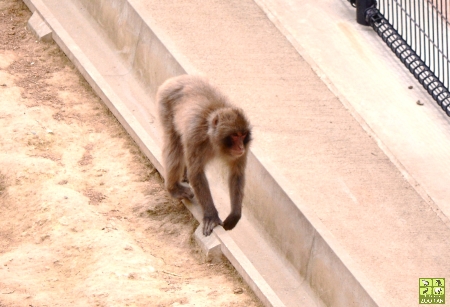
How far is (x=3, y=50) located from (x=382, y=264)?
6.29 meters

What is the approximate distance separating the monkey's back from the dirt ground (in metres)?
1.17

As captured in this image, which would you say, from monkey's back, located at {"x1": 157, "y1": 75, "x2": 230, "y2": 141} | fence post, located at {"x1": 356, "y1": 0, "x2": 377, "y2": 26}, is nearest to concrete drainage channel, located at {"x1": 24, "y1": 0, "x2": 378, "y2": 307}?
monkey's back, located at {"x1": 157, "y1": 75, "x2": 230, "y2": 141}

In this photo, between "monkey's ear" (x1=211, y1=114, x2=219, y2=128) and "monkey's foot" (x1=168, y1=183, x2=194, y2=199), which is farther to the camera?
"monkey's foot" (x1=168, y1=183, x2=194, y2=199)

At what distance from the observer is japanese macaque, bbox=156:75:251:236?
888 centimetres

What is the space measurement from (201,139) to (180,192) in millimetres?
1038

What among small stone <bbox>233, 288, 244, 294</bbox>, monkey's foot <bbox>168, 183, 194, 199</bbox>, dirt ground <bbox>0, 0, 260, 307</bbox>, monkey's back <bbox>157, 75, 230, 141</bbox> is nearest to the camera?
dirt ground <bbox>0, 0, 260, 307</bbox>

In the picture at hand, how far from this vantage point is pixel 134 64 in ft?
41.0

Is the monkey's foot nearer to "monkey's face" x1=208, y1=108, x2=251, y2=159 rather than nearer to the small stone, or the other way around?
"monkey's face" x1=208, y1=108, x2=251, y2=159

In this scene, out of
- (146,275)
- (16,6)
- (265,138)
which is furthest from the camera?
(16,6)

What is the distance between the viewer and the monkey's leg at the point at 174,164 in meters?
9.70

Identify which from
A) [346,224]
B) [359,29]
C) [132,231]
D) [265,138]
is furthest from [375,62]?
[132,231]

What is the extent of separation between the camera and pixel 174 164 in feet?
31.9

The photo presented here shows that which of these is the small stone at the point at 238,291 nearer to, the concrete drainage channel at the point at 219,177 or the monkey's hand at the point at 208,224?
the concrete drainage channel at the point at 219,177

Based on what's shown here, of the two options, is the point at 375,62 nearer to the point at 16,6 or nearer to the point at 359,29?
the point at 359,29
